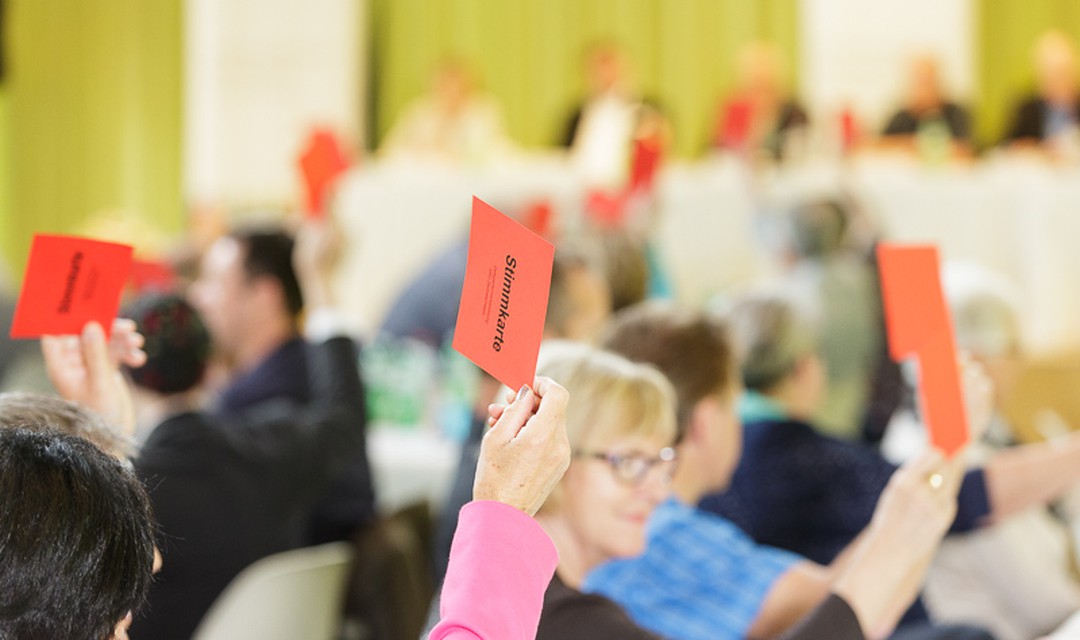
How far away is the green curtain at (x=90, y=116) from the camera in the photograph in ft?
28.5

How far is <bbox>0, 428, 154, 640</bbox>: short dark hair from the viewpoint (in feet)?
3.00

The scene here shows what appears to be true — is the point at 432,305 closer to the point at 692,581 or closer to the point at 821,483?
the point at 821,483

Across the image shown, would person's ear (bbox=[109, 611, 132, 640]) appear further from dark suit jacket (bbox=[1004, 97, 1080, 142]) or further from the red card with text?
dark suit jacket (bbox=[1004, 97, 1080, 142])

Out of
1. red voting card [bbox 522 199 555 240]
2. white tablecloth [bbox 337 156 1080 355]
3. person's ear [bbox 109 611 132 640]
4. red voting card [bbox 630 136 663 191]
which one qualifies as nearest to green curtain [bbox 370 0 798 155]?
white tablecloth [bbox 337 156 1080 355]

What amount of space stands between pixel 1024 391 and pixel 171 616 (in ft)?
5.87

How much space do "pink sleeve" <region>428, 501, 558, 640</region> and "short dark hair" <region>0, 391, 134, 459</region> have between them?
401mm

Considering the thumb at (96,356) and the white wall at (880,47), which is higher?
the thumb at (96,356)

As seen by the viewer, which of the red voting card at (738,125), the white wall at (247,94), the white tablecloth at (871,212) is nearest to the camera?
the red voting card at (738,125)

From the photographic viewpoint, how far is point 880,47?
8.84 meters

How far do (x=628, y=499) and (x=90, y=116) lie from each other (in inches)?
329

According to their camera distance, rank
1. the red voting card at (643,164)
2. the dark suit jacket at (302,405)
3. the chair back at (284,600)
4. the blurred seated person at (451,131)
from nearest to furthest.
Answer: the chair back at (284,600) → the dark suit jacket at (302,405) → the red voting card at (643,164) → the blurred seated person at (451,131)

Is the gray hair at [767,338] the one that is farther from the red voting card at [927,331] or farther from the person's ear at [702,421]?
the red voting card at [927,331]

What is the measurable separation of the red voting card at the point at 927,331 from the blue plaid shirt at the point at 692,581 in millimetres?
273

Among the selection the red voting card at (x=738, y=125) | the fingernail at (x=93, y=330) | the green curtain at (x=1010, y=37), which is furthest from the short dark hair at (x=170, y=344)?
the green curtain at (x=1010, y=37)
